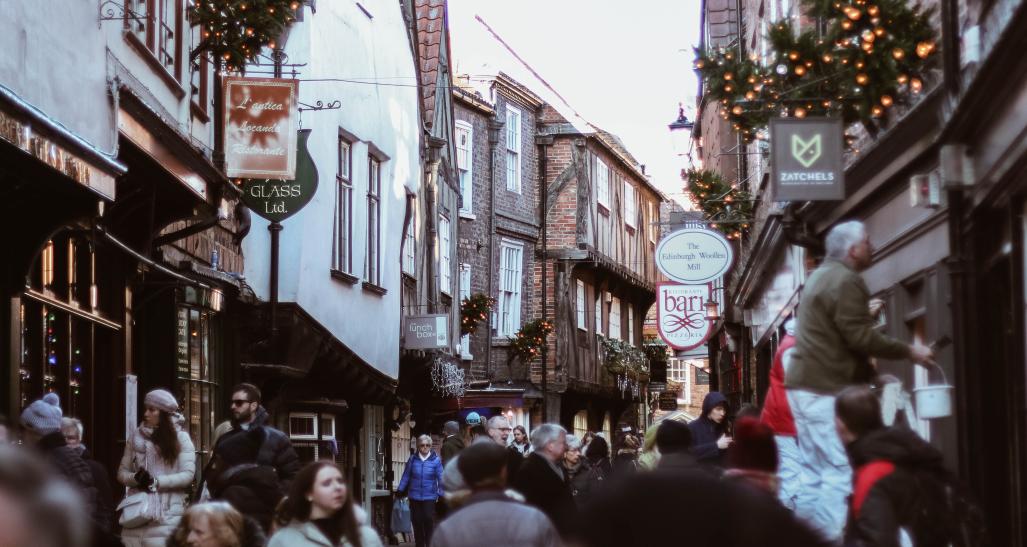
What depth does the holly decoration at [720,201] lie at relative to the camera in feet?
68.1

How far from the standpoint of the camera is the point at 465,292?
34.4 m

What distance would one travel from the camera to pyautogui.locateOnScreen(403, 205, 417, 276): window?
27370 millimetres

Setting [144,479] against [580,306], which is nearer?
[144,479]

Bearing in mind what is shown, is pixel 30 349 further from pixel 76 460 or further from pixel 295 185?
pixel 295 185

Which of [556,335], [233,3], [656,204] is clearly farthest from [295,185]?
[656,204]

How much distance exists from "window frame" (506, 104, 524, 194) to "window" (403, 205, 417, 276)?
9731 millimetres

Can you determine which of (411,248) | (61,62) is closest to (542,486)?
(61,62)

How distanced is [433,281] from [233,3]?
16.0 metres

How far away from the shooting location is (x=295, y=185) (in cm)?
1808

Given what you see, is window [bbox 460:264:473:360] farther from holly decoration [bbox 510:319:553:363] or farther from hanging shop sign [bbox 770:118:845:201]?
hanging shop sign [bbox 770:118:845:201]

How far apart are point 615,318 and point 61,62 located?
36.2 m

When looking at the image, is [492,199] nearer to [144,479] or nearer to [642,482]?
[144,479]

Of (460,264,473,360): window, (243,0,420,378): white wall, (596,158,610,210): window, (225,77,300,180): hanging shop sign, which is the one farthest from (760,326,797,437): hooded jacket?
(596,158,610,210): window

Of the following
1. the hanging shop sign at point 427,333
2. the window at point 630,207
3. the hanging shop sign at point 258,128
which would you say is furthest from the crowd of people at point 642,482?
the window at point 630,207
